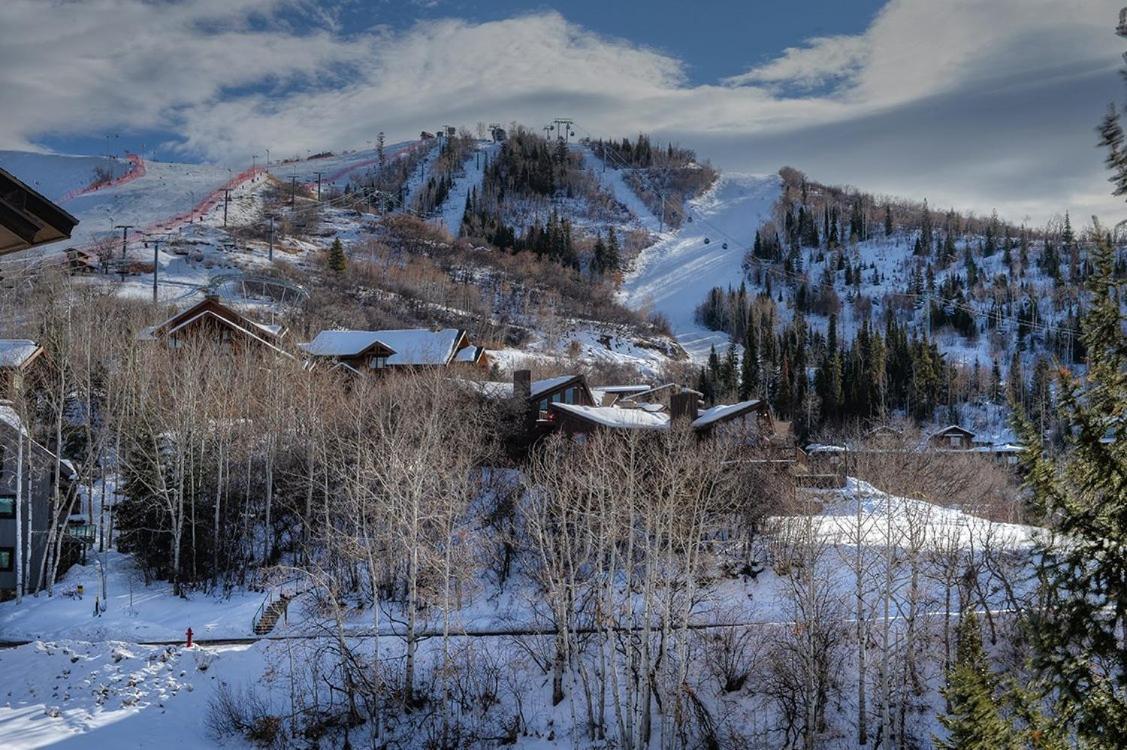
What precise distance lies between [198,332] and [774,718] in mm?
40759

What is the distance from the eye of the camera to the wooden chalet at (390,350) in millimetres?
56094

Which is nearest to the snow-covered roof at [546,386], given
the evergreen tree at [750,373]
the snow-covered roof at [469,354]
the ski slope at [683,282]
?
the snow-covered roof at [469,354]

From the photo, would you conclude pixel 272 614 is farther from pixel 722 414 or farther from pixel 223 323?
pixel 223 323

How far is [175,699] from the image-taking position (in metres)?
26.8

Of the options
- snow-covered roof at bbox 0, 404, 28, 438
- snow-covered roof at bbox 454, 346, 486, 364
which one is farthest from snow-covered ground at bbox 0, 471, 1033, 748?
snow-covered roof at bbox 454, 346, 486, 364

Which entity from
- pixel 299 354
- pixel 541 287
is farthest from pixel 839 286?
pixel 299 354

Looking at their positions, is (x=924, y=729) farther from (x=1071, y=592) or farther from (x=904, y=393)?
(x=904, y=393)

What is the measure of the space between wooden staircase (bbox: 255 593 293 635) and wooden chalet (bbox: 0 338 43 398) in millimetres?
14381

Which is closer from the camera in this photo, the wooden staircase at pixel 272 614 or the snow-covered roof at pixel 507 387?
the wooden staircase at pixel 272 614

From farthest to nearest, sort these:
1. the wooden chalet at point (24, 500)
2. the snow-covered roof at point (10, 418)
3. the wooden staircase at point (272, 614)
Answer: the wooden chalet at point (24, 500) < the snow-covered roof at point (10, 418) < the wooden staircase at point (272, 614)

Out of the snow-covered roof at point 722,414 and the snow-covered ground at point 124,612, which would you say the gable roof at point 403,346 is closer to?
the snow-covered roof at point 722,414

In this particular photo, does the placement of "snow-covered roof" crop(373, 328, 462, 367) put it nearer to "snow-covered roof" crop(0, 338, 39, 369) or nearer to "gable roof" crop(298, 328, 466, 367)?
"gable roof" crop(298, 328, 466, 367)

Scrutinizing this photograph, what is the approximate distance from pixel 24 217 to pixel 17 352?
43285 millimetres

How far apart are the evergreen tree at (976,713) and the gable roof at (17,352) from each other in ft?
137
